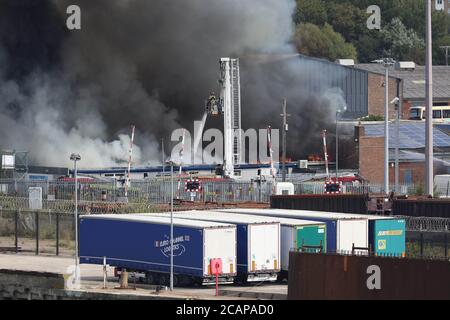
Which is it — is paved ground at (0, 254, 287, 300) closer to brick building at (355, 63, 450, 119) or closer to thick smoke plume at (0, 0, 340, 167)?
thick smoke plume at (0, 0, 340, 167)

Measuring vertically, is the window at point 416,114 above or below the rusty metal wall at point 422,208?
above

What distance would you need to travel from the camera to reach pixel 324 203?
6288cm

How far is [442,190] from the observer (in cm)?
7862

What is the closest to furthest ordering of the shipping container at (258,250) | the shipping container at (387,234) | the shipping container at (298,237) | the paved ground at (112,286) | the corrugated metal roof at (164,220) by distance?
the paved ground at (112,286) < the corrugated metal roof at (164,220) < the shipping container at (258,250) < the shipping container at (298,237) < the shipping container at (387,234)

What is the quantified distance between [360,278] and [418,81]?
83164 millimetres

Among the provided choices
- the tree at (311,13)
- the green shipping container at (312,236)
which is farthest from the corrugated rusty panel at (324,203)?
the tree at (311,13)

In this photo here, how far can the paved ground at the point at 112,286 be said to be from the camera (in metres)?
45.9

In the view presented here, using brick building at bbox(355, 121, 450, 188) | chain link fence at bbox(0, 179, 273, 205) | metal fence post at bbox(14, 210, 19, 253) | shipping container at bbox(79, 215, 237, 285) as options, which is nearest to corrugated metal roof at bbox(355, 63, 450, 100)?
brick building at bbox(355, 121, 450, 188)

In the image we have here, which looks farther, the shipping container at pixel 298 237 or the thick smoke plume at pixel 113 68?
the thick smoke plume at pixel 113 68

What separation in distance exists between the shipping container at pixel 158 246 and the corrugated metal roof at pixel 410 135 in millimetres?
41998

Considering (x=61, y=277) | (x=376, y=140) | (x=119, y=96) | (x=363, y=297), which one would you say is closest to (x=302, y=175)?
(x=376, y=140)

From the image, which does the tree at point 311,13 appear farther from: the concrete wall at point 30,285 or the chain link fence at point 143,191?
the concrete wall at point 30,285

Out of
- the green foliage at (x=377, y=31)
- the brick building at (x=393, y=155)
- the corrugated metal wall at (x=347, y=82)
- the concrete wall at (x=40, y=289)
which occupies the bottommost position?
the concrete wall at (x=40, y=289)

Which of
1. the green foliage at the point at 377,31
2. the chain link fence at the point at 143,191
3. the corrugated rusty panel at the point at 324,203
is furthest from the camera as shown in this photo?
the green foliage at the point at 377,31
